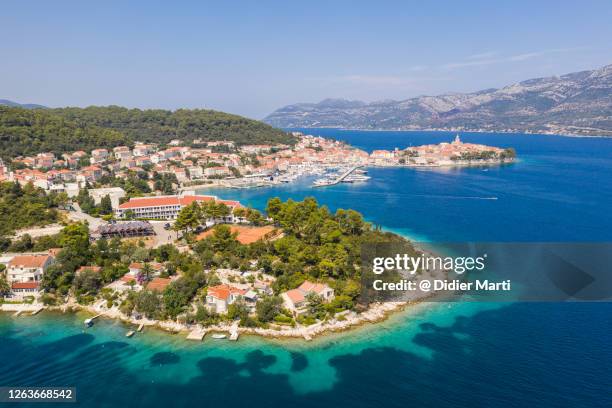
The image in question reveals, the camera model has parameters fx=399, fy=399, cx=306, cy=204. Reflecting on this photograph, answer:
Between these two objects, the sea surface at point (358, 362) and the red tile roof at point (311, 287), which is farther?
the red tile roof at point (311, 287)

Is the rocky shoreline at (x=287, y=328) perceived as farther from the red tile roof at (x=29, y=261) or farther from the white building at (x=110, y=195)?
the white building at (x=110, y=195)

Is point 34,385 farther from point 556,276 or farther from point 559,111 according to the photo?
point 559,111

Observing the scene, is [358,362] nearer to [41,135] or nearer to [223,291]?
[223,291]

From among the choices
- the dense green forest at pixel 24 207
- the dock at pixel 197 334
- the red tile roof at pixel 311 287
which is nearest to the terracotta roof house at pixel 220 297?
the dock at pixel 197 334

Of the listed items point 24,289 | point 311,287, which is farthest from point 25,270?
point 311,287

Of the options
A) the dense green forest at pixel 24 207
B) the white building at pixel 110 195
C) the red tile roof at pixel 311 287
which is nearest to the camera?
the red tile roof at pixel 311 287

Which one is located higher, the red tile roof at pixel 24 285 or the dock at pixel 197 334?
the red tile roof at pixel 24 285

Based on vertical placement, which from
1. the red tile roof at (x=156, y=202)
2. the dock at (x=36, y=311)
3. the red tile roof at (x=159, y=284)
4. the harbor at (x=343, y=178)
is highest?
the red tile roof at (x=156, y=202)
